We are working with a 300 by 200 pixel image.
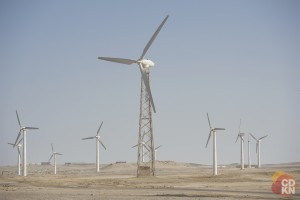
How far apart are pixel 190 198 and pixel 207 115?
53.6 m

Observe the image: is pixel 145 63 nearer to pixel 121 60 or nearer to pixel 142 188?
pixel 121 60

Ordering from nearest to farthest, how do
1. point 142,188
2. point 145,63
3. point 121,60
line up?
point 142,188 → point 121,60 → point 145,63

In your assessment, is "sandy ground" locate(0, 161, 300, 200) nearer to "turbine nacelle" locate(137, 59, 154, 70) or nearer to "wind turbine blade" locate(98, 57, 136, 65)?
"turbine nacelle" locate(137, 59, 154, 70)

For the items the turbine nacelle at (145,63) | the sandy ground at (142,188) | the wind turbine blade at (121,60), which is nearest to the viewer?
the sandy ground at (142,188)

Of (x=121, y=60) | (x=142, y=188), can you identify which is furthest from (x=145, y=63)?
(x=142, y=188)

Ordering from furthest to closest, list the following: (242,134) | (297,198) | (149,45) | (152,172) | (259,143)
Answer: (259,143)
(242,134)
(152,172)
(149,45)
(297,198)

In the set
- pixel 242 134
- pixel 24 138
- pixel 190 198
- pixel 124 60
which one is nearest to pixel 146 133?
pixel 124 60

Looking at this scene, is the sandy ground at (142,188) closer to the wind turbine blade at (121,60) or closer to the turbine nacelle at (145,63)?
the turbine nacelle at (145,63)

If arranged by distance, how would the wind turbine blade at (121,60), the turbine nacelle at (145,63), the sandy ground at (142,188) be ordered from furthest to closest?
the turbine nacelle at (145,63), the wind turbine blade at (121,60), the sandy ground at (142,188)

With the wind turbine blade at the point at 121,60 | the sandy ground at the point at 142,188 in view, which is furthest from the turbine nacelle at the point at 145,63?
the sandy ground at the point at 142,188

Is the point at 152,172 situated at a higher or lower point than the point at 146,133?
lower

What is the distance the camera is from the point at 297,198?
124 feet

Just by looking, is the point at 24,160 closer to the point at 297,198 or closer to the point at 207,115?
the point at 207,115

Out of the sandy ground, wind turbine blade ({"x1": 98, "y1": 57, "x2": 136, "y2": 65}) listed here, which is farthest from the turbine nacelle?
the sandy ground
